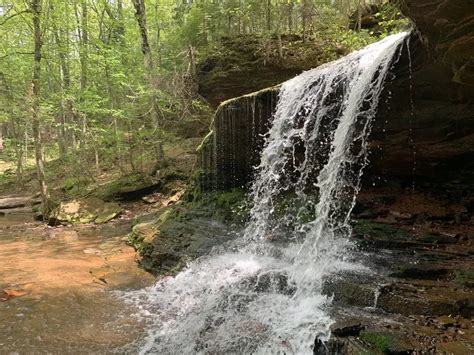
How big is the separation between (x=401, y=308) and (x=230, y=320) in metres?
2.23

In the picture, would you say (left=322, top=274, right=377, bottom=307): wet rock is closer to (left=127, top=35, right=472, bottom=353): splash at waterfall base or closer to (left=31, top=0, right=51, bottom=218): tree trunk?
(left=127, top=35, right=472, bottom=353): splash at waterfall base

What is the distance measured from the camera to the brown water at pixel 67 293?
5180mm

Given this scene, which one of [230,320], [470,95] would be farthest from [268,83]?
[230,320]

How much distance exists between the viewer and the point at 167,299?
22.0ft

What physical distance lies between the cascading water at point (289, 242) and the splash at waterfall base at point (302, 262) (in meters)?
0.02

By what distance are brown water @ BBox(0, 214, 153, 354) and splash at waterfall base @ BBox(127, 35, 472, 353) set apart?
0.49 metres

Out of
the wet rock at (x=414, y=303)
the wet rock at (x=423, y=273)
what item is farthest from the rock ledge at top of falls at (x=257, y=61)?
the wet rock at (x=414, y=303)

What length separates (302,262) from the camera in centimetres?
643

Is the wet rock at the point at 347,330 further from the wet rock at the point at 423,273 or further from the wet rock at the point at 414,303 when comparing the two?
the wet rock at the point at 423,273

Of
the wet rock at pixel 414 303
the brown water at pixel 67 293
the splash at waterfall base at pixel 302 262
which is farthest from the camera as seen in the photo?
the brown water at pixel 67 293

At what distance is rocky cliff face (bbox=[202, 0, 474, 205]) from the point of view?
4.80 m

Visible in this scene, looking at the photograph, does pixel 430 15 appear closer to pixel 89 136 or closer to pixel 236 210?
pixel 236 210

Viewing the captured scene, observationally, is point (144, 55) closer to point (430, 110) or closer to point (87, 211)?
point (87, 211)

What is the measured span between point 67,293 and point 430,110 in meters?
7.18
